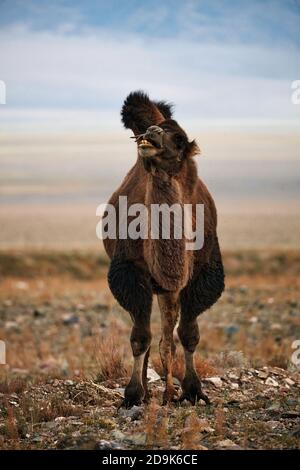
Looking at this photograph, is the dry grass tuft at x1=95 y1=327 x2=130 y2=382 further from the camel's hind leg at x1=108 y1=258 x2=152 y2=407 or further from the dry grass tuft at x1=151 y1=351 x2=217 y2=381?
the camel's hind leg at x1=108 y1=258 x2=152 y2=407

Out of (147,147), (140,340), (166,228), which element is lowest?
(140,340)

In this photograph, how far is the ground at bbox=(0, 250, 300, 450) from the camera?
8172 millimetres

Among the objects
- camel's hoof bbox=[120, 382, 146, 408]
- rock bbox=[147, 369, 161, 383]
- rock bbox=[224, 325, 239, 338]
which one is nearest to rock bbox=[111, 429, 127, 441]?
camel's hoof bbox=[120, 382, 146, 408]

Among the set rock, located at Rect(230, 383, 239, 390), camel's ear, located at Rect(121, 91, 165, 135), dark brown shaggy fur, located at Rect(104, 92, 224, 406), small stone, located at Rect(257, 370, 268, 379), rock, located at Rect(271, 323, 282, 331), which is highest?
camel's ear, located at Rect(121, 91, 165, 135)

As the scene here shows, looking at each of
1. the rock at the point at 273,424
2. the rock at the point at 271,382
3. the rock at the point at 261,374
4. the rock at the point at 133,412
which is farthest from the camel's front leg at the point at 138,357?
the rock at the point at 261,374

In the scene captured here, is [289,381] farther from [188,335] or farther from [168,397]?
[168,397]

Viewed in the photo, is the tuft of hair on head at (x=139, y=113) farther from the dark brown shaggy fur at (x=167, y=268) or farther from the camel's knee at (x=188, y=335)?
the camel's knee at (x=188, y=335)

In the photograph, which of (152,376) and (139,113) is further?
(152,376)

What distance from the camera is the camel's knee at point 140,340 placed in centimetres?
927

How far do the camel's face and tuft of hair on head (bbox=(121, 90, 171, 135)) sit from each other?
134 centimetres

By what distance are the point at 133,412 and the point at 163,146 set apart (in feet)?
8.52

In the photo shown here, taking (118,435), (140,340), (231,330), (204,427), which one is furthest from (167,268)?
(231,330)

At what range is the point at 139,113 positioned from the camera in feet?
33.8

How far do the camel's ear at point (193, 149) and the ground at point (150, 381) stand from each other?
239cm
